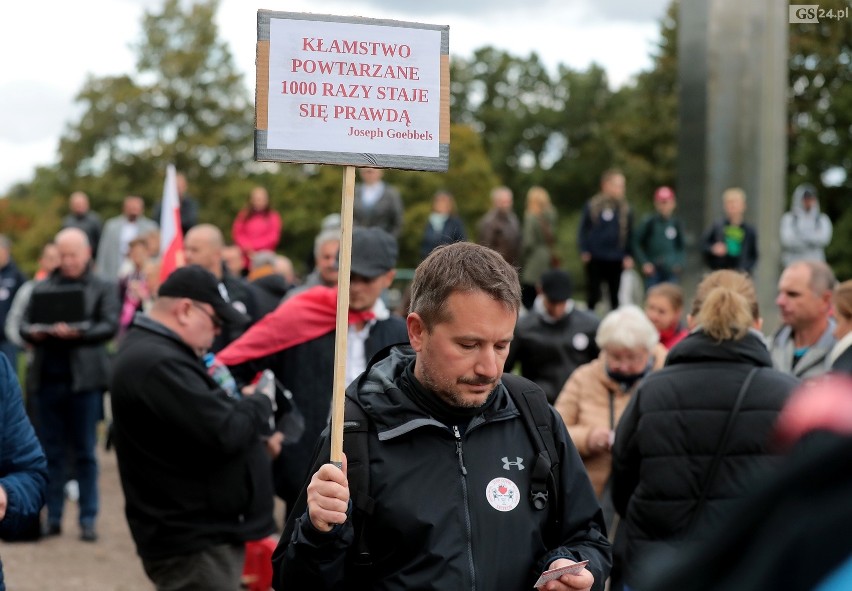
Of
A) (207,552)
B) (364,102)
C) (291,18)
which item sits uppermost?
(291,18)

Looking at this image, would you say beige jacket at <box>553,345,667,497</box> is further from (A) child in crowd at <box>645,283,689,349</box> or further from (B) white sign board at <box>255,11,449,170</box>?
(B) white sign board at <box>255,11,449,170</box>

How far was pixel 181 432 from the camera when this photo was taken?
18.0 ft

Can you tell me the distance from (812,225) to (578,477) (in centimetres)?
1488

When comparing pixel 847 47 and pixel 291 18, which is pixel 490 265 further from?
pixel 847 47

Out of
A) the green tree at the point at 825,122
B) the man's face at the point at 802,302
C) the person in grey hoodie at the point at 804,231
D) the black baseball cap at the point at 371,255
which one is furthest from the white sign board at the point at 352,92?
the green tree at the point at 825,122

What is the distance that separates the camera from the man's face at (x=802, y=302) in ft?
22.6

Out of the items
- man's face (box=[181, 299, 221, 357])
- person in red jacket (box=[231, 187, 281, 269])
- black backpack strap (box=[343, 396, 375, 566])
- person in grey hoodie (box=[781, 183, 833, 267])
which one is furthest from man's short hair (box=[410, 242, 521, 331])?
person in grey hoodie (box=[781, 183, 833, 267])

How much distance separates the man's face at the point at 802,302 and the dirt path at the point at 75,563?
4.94 meters

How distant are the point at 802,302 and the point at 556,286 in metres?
2.25

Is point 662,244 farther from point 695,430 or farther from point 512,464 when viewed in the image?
point 512,464

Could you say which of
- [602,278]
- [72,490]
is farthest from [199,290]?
[602,278]

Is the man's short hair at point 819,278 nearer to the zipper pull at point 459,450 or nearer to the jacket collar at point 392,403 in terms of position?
the jacket collar at point 392,403

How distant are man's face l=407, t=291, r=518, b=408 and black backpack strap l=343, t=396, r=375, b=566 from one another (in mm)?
210

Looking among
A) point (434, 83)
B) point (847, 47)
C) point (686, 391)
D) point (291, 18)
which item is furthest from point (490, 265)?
point (847, 47)
